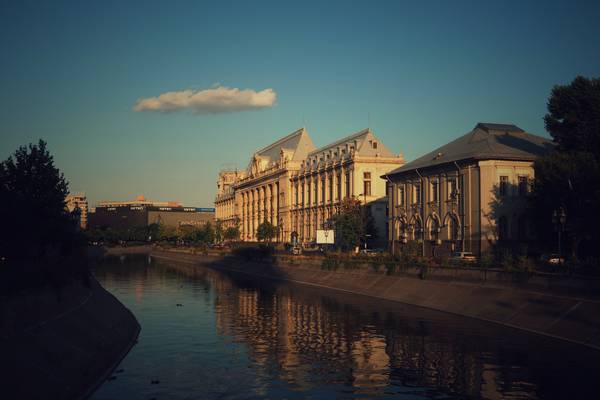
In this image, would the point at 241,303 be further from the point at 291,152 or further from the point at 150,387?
the point at 291,152

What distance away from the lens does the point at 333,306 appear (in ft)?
199

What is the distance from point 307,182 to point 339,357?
106m

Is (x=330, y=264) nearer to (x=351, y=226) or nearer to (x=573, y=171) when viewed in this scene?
(x=351, y=226)

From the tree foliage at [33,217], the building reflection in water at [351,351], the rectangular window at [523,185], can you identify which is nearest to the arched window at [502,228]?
the rectangular window at [523,185]

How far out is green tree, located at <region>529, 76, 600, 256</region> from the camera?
5612cm

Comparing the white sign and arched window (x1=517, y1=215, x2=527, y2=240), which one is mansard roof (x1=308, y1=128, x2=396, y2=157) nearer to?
the white sign

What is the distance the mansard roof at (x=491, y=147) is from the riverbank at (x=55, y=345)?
49680mm

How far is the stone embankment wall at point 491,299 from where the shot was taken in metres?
40.2

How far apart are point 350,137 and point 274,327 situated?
8693 cm

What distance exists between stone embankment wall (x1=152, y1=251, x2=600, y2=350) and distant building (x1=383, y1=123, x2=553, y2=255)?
12.5 metres

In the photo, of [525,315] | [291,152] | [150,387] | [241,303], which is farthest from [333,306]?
[291,152]

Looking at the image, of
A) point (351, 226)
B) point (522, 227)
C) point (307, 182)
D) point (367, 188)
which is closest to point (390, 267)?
point (522, 227)

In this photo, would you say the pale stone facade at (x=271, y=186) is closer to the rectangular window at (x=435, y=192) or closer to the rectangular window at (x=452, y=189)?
the rectangular window at (x=435, y=192)

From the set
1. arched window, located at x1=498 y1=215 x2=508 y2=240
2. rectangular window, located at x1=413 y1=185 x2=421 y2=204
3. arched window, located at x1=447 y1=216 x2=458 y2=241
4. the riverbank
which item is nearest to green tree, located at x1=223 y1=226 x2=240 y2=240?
rectangular window, located at x1=413 y1=185 x2=421 y2=204
